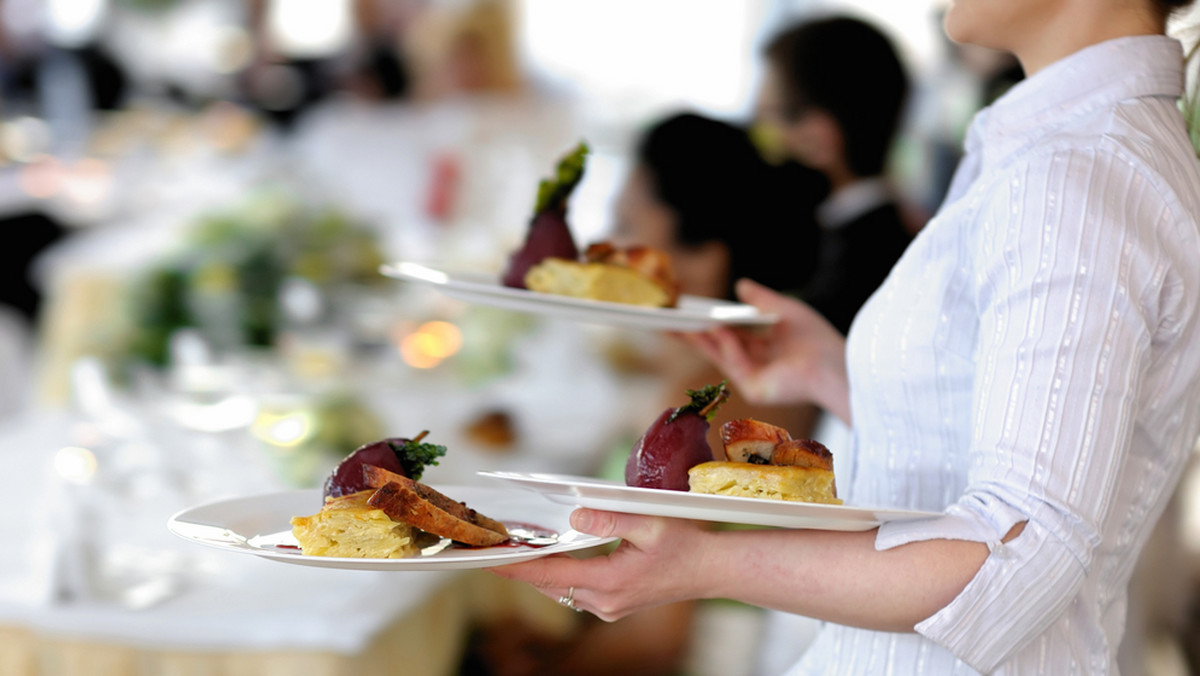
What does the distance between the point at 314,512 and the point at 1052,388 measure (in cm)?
52

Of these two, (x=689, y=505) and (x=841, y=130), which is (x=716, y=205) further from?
(x=689, y=505)

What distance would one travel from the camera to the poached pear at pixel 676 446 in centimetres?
72

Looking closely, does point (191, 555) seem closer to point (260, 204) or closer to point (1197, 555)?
point (260, 204)

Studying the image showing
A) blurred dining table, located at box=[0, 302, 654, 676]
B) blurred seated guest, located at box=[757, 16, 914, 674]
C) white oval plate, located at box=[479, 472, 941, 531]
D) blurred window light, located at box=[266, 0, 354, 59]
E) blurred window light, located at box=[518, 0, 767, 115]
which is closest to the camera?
white oval plate, located at box=[479, 472, 941, 531]

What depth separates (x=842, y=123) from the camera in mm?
2131

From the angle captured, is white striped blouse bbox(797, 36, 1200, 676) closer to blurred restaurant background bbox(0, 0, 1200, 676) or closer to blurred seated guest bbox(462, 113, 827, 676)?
blurred restaurant background bbox(0, 0, 1200, 676)

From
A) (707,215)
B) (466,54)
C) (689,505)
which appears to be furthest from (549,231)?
(466,54)

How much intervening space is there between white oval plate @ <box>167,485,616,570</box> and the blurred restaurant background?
5.8 inches

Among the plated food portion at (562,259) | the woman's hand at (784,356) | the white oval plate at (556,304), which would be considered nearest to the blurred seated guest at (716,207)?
the woman's hand at (784,356)

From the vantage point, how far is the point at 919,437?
0.90 m

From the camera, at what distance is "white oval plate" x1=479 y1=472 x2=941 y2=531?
63cm

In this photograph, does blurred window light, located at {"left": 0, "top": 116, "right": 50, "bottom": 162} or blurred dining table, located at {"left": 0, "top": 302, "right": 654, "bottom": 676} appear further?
blurred window light, located at {"left": 0, "top": 116, "right": 50, "bottom": 162}

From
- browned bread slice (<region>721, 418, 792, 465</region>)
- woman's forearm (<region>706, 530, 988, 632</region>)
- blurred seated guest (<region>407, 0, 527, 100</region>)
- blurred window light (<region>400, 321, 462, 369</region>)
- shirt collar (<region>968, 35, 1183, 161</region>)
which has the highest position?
blurred seated guest (<region>407, 0, 527, 100</region>)

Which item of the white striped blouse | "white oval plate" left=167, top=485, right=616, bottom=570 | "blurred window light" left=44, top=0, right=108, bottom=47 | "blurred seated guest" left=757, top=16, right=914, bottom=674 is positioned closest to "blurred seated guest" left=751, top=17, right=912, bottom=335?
"blurred seated guest" left=757, top=16, right=914, bottom=674
